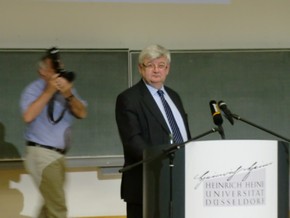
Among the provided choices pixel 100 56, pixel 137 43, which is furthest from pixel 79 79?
pixel 137 43

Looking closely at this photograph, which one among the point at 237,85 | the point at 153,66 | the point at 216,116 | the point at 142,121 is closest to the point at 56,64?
the point at 153,66

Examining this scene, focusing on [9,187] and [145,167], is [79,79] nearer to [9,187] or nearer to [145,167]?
[9,187]

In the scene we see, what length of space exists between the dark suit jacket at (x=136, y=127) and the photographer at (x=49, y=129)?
0.75 m

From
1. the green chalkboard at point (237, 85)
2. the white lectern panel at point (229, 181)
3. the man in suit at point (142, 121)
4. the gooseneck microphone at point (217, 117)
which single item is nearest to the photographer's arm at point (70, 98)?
the man in suit at point (142, 121)

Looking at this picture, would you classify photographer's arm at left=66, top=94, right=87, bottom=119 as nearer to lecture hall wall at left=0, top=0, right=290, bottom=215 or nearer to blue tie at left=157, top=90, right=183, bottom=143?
blue tie at left=157, top=90, right=183, bottom=143

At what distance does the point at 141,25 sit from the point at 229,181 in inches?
99.1

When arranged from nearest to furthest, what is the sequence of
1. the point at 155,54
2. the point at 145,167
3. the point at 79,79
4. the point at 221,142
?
the point at 221,142, the point at 145,167, the point at 155,54, the point at 79,79

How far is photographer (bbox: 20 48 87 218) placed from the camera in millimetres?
3020

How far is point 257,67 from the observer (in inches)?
166

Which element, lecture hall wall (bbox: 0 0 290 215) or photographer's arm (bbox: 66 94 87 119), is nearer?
photographer's arm (bbox: 66 94 87 119)

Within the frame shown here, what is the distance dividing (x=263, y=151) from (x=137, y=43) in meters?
2.41

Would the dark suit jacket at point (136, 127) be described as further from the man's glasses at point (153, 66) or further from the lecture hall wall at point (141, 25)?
the lecture hall wall at point (141, 25)

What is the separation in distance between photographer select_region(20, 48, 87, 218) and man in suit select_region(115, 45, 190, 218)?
74cm

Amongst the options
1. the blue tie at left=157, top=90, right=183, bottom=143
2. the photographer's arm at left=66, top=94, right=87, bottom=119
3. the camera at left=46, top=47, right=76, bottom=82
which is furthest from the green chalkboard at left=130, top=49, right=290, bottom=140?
the blue tie at left=157, top=90, right=183, bottom=143
